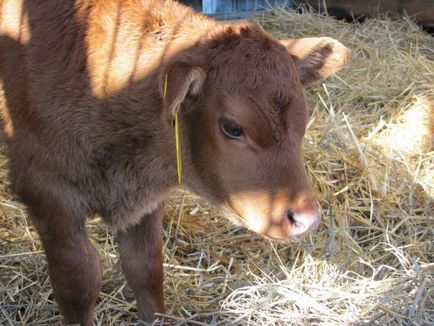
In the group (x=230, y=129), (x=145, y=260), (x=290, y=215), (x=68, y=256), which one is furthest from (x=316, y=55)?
(x=68, y=256)

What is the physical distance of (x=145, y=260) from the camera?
4168 millimetres

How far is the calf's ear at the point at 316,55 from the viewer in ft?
11.8

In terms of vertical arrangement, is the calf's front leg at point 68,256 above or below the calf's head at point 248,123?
below

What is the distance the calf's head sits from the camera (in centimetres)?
310

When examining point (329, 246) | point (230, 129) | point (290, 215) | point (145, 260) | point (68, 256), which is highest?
point (230, 129)

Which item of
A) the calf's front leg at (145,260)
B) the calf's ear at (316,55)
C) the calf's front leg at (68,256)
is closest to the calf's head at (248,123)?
the calf's ear at (316,55)

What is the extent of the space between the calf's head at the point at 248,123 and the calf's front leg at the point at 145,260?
2.88ft

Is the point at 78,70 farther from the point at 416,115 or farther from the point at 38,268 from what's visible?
the point at 416,115

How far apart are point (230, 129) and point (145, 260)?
1301mm

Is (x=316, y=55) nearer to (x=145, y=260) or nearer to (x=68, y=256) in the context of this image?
(x=145, y=260)

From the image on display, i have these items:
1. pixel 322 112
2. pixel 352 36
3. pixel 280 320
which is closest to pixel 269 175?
pixel 280 320

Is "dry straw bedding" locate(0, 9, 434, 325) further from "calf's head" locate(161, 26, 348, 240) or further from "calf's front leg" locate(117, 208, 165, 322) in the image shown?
"calf's head" locate(161, 26, 348, 240)

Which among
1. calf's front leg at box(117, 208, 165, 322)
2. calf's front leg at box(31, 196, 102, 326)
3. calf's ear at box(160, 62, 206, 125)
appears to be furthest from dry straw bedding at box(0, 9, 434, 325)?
calf's ear at box(160, 62, 206, 125)

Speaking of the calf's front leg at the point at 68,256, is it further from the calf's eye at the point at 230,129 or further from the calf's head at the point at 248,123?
the calf's eye at the point at 230,129
